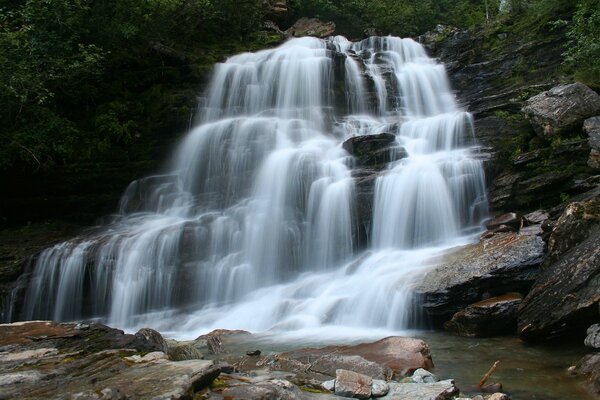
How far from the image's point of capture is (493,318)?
792 cm

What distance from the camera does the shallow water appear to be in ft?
17.9

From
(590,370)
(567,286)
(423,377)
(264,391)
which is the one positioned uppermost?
(567,286)

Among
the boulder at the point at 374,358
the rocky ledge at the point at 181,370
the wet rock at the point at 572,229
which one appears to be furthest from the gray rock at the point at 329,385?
the wet rock at the point at 572,229

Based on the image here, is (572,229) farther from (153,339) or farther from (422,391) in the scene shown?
(153,339)

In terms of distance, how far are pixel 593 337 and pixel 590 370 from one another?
936 millimetres

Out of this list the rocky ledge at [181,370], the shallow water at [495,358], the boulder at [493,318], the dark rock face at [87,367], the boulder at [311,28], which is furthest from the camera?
the boulder at [311,28]

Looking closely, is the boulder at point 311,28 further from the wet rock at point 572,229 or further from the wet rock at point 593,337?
the wet rock at point 593,337

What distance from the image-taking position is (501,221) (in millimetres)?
10781

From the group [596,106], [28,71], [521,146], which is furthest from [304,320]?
[28,71]

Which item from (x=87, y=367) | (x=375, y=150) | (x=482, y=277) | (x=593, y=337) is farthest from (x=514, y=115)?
(x=87, y=367)

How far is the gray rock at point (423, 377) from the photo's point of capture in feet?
18.2

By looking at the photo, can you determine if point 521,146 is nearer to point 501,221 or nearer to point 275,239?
point 501,221

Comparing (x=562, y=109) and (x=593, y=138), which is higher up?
(x=562, y=109)

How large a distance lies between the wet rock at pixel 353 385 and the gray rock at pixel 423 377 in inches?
38.6
